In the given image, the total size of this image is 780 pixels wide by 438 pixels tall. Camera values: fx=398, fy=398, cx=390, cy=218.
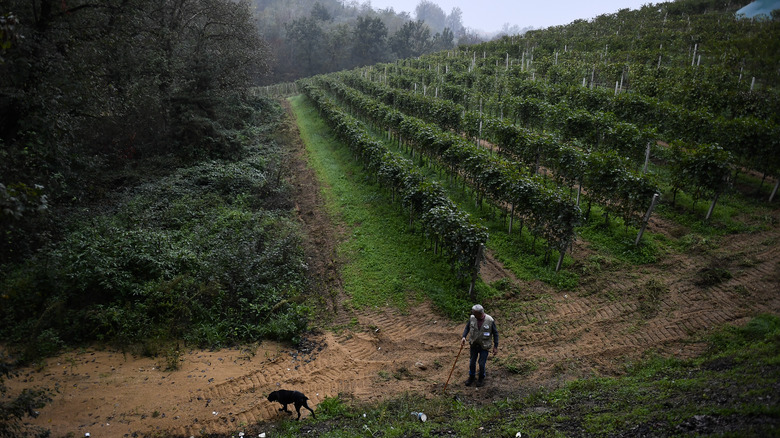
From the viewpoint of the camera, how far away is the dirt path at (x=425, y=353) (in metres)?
7.29

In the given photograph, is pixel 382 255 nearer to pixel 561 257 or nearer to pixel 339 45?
pixel 561 257

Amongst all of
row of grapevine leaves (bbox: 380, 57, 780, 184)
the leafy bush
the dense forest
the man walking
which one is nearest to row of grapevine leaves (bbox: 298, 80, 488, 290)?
the man walking

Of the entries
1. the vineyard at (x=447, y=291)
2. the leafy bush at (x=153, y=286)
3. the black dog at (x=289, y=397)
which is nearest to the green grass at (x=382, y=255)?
the vineyard at (x=447, y=291)

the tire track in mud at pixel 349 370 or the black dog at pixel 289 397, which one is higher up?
the black dog at pixel 289 397

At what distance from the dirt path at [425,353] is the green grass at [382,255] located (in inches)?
23.2

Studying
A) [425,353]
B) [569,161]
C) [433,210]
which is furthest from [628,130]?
[425,353]

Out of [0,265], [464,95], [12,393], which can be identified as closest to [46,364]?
[12,393]

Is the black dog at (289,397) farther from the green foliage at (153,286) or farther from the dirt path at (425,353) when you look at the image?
the green foliage at (153,286)

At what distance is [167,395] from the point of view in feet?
24.9

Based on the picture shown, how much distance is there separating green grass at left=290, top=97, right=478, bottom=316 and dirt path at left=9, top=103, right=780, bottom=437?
588 millimetres

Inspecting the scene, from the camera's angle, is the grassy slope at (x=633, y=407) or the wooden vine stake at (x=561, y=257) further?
the wooden vine stake at (x=561, y=257)

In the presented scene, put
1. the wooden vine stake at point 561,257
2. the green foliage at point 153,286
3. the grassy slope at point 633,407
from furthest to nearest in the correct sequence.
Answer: the wooden vine stake at point 561,257 < the green foliage at point 153,286 < the grassy slope at point 633,407

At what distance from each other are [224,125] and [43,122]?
14065mm

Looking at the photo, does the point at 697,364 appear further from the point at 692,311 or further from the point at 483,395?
the point at 483,395
